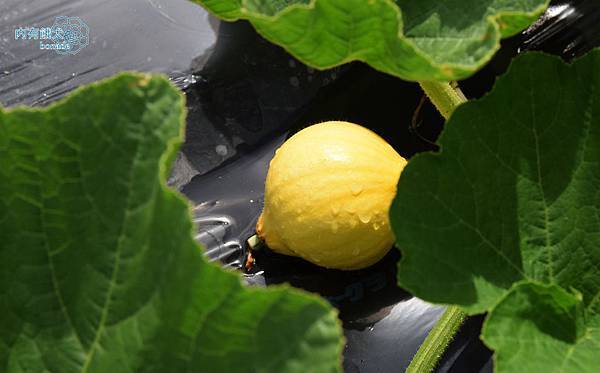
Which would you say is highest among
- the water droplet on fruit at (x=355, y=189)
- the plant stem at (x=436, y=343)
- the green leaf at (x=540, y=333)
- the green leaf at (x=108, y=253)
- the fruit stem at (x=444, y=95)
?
the green leaf at (x=108, y=253)

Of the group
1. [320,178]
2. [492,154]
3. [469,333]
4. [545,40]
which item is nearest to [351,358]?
[469,333]

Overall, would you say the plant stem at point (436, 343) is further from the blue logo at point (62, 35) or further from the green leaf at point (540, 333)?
the blue logo at point (62, 35)

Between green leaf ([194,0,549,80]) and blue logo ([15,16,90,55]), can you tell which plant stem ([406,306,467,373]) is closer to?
green leaf ([194,0,549,80])

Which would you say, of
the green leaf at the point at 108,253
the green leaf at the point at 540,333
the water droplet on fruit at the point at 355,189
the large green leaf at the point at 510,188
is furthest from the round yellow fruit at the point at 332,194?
the green leaf at the point at 108,253

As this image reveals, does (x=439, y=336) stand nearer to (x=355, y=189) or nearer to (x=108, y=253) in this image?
(x=355, y=189)

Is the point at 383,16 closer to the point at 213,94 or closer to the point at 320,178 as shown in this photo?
the point at 320,178

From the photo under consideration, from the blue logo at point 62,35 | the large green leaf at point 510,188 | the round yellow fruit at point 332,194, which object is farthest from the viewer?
the blue logo at point 62,35

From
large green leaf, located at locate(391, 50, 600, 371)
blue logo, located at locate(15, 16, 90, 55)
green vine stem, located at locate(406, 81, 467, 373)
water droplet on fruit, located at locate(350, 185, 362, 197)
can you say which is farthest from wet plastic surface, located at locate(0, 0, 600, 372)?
large green leaf, located at locate(391, 50, 600, 371)
